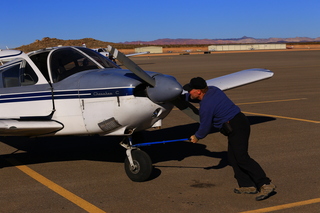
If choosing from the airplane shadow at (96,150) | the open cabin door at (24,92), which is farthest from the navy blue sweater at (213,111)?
the open cabin door at (24,92)

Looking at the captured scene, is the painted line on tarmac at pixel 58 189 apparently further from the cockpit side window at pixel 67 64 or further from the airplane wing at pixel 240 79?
the airplane wing at pixel 240 79

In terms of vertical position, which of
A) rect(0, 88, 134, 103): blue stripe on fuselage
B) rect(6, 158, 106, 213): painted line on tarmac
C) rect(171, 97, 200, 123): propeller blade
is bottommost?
rect(6, 158, 106, 213): painted line on tarmac

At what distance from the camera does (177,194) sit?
646cm

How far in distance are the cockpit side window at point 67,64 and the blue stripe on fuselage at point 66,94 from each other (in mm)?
345

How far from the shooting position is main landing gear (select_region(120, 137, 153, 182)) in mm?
7098

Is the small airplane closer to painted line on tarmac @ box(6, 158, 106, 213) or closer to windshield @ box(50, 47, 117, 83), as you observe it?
windshield @ box(50, 47, 117, 83)

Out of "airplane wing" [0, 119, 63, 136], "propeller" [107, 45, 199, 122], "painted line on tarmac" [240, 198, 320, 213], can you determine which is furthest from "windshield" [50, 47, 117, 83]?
"painted line on tarmac" [240, 198, 320, 213]

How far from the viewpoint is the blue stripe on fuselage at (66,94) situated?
6.90 meters

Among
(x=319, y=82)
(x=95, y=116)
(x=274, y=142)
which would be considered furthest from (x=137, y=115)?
(x=319, y=82)

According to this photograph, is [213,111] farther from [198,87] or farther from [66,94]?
[66,94]

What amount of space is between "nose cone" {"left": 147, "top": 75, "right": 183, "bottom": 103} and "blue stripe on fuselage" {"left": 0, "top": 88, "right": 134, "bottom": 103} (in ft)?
1.16

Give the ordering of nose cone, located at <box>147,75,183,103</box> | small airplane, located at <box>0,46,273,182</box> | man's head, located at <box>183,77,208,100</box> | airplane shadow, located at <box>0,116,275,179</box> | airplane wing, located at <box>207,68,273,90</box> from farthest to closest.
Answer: airplane wing, located at <box>207,68,273,90</box>, airplane shadow, located at <box>0,116,275,179</box>, small airplane, located at <box>0,46,273,182</box>, nose cone, located at <box>147,75,183,103</box>, man's head, located at <box>183,77,208,100</box>

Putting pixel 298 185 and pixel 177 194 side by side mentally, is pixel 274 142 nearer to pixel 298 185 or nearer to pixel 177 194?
pixel 298 185

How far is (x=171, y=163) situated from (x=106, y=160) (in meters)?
1.32
